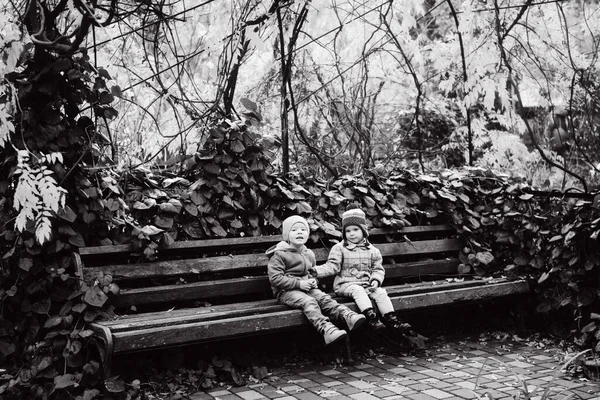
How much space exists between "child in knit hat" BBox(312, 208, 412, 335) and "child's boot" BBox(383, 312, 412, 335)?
0.07 m

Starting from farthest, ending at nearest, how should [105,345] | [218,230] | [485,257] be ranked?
[485,257]
[218,230]
[105,345]

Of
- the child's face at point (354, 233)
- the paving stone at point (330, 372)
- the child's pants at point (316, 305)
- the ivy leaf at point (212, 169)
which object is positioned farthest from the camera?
the child's face at point (354, 233)

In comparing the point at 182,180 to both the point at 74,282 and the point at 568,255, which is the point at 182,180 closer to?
the point at 74,282

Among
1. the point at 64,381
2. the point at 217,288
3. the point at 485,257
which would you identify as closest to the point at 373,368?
the point at 217,288

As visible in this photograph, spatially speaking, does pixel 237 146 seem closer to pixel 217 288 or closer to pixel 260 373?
pixel 217 288

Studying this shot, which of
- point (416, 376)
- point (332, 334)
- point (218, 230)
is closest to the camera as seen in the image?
point (332, 334)

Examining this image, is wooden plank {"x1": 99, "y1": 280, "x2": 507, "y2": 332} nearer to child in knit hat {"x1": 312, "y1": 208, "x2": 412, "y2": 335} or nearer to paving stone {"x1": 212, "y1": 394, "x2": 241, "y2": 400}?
child in knit hat {"x1": 312, "y1": 208, "x2": 412, "y2": 335}

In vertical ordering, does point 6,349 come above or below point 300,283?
below

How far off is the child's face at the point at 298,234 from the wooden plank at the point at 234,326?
56 cm

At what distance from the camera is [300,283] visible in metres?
5.02

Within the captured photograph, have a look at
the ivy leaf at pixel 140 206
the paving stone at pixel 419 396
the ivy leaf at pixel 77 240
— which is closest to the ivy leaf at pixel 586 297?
the paving stone at pixel 419 396

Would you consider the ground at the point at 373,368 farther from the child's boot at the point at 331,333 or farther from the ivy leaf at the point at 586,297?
the ivy leaf at the point at 586,297

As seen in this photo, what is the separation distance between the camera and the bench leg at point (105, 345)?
156 inches

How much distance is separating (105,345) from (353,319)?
1.76 metres
